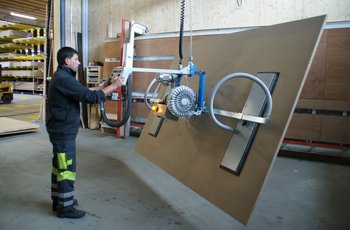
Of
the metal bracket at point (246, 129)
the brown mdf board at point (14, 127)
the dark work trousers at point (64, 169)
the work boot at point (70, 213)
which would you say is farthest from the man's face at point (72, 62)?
the brown mdf board at point (14, 127)

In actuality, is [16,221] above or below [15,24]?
below

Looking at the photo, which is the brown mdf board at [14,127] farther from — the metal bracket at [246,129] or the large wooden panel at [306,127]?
the large wooden panel at [306,127]

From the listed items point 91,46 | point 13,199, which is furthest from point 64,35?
point 13,199

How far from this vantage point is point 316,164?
13.0 ft

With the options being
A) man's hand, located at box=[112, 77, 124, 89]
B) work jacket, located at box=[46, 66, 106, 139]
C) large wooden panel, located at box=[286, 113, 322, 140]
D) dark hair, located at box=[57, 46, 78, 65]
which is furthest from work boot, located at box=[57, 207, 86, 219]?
large wooden panel, located at box=[286, 113, 322, 140]

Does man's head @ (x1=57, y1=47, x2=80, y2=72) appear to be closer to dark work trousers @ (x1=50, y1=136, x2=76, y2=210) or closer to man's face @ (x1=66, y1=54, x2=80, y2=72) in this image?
man's face @ (x1=66, y1=54, x2=80, y2=72)

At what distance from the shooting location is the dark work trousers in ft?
7.23

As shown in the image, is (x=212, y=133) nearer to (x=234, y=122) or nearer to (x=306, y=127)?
(x=234, y=122)

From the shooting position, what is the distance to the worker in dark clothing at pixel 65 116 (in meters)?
2.16

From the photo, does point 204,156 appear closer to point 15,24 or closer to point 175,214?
point 175,214

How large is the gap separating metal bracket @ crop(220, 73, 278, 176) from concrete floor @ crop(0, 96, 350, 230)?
538 millimetres

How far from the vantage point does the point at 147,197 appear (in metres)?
2.71

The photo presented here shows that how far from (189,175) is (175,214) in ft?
1.17

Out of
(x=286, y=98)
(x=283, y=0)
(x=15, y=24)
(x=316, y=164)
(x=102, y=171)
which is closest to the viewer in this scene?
(x=286, y=98)
